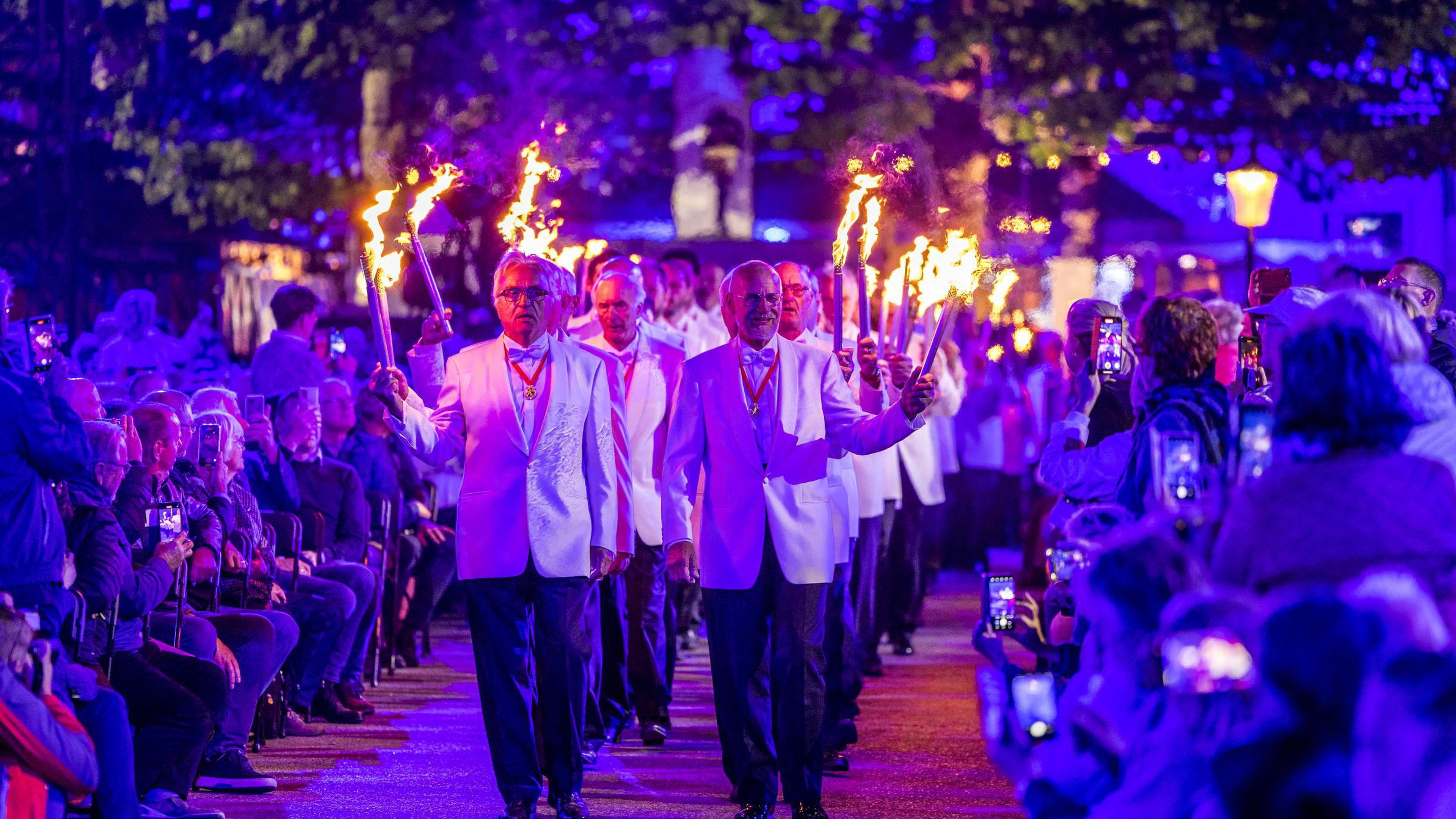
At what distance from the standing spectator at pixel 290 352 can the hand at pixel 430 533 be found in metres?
1.13

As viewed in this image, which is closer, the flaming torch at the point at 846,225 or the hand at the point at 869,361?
the hand at the point at 869,361

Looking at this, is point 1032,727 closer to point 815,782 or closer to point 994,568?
point 815,782

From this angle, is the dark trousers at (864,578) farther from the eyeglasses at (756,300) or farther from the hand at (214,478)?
the hand at (214,478)

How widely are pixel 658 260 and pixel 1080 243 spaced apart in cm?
1544

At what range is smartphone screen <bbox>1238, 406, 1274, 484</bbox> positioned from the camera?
215 inches

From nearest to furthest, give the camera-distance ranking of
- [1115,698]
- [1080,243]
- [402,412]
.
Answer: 1. [1115,698]
2. [402,412]
3. [1080,243]

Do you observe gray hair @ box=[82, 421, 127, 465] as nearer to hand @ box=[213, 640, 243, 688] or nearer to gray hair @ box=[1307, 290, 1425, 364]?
hand @ box=[213, 640, 243, 688]

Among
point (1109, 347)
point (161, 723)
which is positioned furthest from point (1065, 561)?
→ point (161, 723)

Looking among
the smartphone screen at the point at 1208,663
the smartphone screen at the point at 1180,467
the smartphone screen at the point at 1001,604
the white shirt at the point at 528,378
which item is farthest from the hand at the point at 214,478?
the smartphone screen at the point at 1208,663

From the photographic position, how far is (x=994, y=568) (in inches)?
782

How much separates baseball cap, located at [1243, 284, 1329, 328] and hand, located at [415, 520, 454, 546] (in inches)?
266

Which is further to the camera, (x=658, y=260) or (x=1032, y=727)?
(x=658, y=260)

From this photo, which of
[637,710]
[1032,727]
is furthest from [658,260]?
[1032,727]

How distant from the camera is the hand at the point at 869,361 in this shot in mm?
8398
